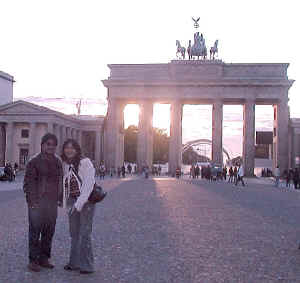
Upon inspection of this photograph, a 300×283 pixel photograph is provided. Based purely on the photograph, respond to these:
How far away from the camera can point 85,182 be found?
734 centimetres

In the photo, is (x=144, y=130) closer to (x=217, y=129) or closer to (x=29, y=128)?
(x=217, y=129)

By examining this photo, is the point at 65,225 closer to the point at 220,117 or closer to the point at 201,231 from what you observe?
the point at 201,231

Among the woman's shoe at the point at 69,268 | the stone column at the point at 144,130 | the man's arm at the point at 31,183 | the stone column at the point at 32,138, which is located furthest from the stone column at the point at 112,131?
the man's arm at the point at 31,183

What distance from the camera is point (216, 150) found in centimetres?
6594

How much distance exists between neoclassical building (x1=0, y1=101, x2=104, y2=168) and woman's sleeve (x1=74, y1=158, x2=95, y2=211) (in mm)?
53793

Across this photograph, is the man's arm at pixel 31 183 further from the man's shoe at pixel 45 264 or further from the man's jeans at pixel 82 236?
the man's shoe at pixel 45 264

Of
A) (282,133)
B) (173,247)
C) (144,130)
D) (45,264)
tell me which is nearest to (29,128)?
(144,130)

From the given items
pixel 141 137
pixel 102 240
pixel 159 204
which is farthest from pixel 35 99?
pixel 102 240

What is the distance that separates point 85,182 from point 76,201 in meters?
0.31

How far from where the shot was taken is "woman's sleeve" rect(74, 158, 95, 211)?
7.22m

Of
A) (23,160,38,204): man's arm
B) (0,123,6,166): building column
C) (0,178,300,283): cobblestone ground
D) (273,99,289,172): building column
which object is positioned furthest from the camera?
(0,123,6,166): building column

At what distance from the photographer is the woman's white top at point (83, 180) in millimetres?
7227

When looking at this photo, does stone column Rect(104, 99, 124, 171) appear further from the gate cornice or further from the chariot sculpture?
the chariot sculpture

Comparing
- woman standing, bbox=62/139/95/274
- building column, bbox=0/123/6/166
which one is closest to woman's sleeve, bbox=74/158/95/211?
woman standing, bbox=62/139/95/274
